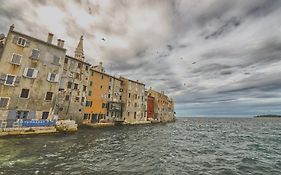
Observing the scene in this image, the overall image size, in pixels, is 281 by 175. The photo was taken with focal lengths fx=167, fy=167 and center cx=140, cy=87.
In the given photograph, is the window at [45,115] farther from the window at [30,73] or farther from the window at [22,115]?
the window at [30,73]

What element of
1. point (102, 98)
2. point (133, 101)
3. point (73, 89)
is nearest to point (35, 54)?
point (73, 89)

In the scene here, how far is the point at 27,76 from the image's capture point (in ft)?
88.5

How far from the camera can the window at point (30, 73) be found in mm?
26905

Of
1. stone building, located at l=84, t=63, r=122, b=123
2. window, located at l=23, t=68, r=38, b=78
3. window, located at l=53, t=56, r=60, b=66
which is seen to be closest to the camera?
window, located at l=23, t=68, r=38, b=78

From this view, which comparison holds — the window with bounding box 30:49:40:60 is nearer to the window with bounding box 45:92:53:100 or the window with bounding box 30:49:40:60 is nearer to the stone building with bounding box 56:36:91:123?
the window with bounding box 45:92:53:100

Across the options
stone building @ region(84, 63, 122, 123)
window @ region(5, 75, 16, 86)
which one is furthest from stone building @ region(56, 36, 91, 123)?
window @ region(5, 75, 16, 86)

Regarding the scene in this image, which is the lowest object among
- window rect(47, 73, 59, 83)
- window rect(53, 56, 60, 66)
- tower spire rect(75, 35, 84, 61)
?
window rect(47, 73, 59, 83)

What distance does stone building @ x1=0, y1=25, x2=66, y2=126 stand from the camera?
24797 mm

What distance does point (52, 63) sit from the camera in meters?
30.4

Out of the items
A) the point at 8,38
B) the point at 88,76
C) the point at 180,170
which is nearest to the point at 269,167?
the point at 180,170

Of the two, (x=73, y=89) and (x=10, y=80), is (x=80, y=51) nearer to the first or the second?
(x=73, y=89)

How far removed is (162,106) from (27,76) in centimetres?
6875

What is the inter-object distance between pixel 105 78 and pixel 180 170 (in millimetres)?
41481

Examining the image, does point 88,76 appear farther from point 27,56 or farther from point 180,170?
point 180,170
